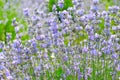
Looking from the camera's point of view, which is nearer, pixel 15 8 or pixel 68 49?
pixel 68 49

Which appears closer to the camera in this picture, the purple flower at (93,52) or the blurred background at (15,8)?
the purple flower at (93,52)

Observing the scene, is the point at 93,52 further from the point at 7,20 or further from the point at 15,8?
the point at 15,8

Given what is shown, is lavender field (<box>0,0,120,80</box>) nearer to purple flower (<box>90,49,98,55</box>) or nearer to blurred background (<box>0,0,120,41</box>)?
purple flower (<box>90,49,98,55</box>)

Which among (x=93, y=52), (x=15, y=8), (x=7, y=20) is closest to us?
(x=93, y=52)

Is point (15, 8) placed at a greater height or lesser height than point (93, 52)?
lesser

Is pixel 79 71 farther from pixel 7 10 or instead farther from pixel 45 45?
pixel 7 10

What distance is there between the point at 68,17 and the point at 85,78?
56 centimetres

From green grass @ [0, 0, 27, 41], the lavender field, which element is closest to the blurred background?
green grass @ [0, 0, 27, 41]

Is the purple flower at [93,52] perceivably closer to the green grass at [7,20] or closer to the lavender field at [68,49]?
the lavender field at [68,49]

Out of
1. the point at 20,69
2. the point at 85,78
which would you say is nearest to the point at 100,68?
the point at 85,78

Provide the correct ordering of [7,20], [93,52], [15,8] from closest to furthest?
[93,52] → [7,20] → [15,8]

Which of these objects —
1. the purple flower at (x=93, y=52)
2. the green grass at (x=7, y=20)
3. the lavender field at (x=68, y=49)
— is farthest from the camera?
the green grass at (x=7, y=20)

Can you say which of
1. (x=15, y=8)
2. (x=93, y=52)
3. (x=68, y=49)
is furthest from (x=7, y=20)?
(x=93, y=52)

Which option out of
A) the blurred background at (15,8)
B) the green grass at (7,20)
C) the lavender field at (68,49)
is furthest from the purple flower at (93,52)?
the green grass at (7,20)
